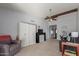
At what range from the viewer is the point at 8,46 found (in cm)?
324

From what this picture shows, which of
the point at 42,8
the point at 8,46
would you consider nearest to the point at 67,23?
the point at 42,8

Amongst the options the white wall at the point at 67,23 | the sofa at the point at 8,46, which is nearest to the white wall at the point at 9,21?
the sofa at the point at 8,46

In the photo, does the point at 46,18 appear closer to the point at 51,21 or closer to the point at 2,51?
the point at 51,21

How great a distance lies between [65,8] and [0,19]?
2.66 meters

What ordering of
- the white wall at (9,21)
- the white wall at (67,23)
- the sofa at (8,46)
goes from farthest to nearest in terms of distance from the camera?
1. the white wall at (67,23)
2. the white wall at (9,21)
3. the sofa at (8,46)

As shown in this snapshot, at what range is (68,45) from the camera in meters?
3.79

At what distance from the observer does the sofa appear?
314 centimetres

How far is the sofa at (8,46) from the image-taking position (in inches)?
124

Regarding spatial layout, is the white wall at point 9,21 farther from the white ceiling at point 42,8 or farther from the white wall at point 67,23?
the white wall at point 67,23

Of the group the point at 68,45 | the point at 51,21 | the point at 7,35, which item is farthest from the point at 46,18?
the point at 7,35

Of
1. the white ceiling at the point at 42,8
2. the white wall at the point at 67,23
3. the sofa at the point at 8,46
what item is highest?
the white ceiling at the point at 42,8

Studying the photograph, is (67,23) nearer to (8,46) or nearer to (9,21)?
(9,21)

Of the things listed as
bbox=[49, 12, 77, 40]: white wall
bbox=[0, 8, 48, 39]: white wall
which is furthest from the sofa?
bbox=[49, 12, 77, 40]: white wall

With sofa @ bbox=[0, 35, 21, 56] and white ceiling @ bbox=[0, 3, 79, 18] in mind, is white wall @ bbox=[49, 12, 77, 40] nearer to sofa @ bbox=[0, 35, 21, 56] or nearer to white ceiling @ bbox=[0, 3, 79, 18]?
white ceiling @ bbox=[0, 3, 79, 18]
